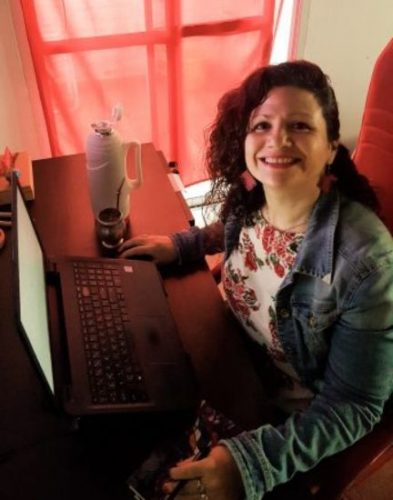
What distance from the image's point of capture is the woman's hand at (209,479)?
700 mm

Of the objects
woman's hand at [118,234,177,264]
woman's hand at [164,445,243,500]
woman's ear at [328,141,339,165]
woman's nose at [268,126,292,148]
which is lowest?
woman's hand at [164,445,243,500]

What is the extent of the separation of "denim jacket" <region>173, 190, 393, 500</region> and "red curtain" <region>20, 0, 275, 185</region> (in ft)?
3.83

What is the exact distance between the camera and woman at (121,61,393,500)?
758mm

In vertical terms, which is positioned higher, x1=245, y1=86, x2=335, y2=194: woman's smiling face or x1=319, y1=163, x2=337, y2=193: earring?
x1=245, y1=86, x2=335, y2=194: woman's smiling face

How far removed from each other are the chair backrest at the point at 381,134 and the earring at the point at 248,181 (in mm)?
294

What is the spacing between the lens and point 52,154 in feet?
6.21

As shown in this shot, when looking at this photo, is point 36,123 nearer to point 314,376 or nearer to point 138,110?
point 138,110

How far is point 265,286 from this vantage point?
1024 mm

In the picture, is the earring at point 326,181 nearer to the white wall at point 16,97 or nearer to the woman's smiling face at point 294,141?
the woman's smiling face at point 294,141

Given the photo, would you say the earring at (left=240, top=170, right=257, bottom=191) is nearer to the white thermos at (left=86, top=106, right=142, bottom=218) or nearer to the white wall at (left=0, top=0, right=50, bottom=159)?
the white thermos at (left=86, top=106, right=142, bottom=218)

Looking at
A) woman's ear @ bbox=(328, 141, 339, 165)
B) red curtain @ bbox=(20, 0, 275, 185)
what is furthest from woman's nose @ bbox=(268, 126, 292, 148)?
red curtain @ bbox=(20, 0, 275, 185)

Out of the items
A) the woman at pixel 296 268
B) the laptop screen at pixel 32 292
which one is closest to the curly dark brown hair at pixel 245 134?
the woman at pixel 296 268

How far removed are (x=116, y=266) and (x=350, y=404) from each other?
0.57 metres

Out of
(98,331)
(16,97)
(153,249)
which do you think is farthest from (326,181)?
(16,97)
